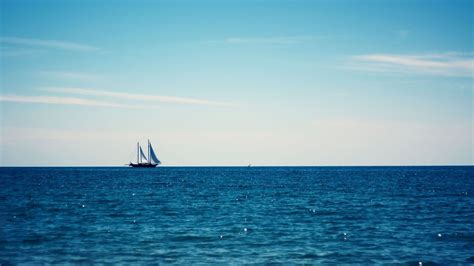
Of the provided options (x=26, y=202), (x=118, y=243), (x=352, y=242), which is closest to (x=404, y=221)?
(x=352, y=242)

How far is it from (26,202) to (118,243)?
→ 38523 millimetres

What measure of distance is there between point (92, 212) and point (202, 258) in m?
28.0

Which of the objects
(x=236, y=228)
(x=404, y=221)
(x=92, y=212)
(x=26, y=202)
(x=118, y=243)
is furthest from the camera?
(x=26, y=202)

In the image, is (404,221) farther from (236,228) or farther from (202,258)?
(202,258)

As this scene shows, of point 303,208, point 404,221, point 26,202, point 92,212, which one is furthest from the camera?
point 26,202

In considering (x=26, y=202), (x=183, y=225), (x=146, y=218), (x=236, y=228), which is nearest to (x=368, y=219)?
(x=236, y=228)

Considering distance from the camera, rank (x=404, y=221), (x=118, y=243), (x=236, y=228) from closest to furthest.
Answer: (x=118, y=243)
(x=236, y=228)
(x=404, y=221)

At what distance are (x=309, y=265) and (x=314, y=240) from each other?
7.78 metres

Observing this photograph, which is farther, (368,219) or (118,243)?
(368,219)

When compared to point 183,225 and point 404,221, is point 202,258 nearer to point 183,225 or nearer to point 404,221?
point 183,225

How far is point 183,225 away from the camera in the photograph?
43219 mm

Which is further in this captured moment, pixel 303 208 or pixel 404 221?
pixel 303 208

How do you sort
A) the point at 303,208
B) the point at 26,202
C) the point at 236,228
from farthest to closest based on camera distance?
the point at 26,202
the point at 303,208
the point at 236,228

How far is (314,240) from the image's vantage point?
35625mm
